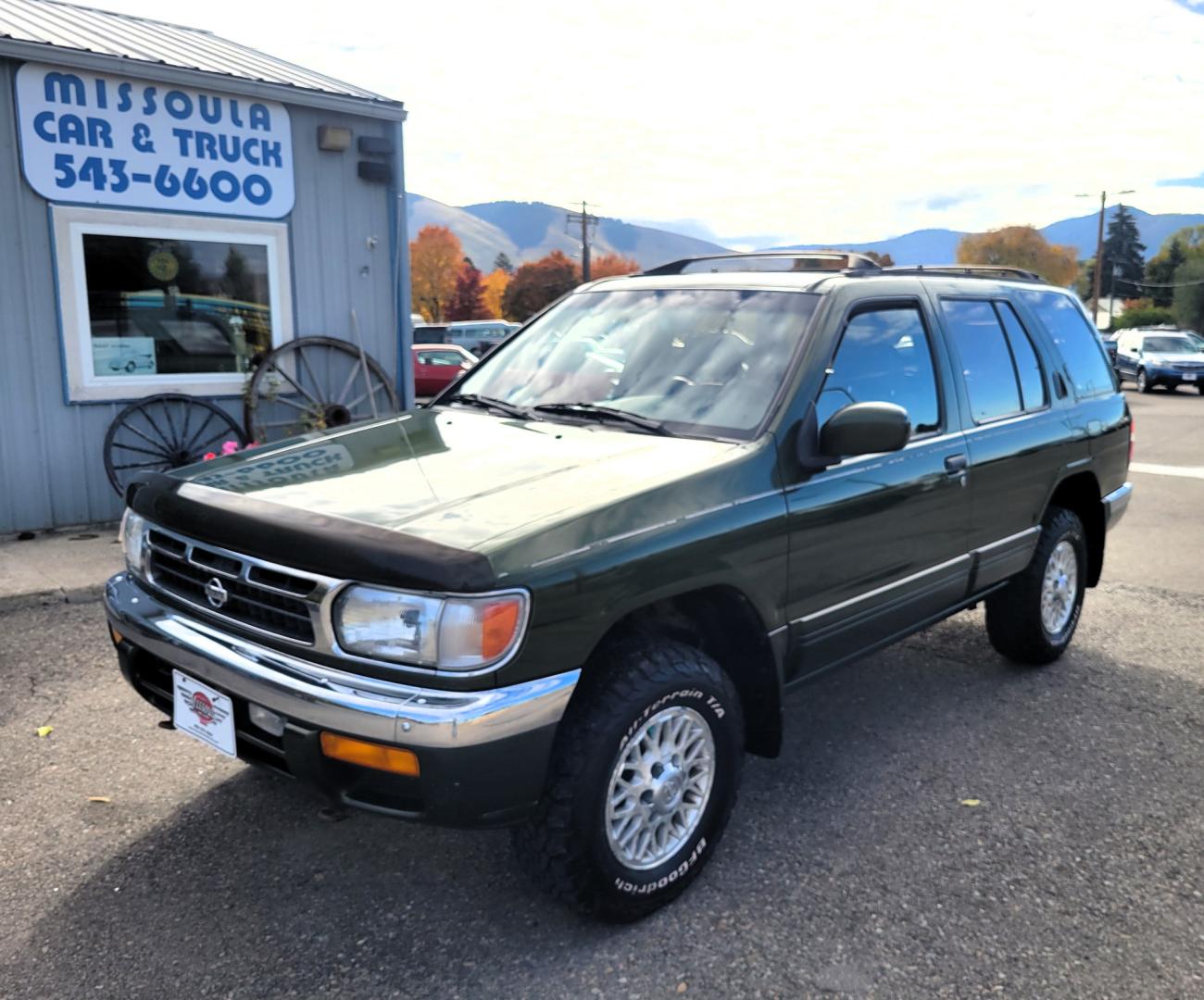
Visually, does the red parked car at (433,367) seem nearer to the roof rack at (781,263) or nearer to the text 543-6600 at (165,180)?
the text 543-6600 at (165,180)

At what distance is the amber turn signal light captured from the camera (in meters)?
2.34

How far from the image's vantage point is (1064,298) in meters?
5.20

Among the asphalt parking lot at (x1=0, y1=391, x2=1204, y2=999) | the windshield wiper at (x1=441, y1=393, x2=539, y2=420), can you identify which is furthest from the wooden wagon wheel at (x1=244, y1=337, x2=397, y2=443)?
the windshield wiper at (x1=441, y1=393, x2=539, y2=420)

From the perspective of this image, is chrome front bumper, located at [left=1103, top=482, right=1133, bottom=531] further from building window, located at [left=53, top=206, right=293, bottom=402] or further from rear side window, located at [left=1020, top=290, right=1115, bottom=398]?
building window, located at [left=53, top=206, right=293, bottom=402]

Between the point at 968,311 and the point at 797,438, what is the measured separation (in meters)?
1.56

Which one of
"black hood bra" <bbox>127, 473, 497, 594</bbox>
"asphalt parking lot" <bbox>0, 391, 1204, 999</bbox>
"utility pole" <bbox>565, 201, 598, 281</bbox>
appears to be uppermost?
"utility pole" <bbox>565, 201, 598, 281</bbox>

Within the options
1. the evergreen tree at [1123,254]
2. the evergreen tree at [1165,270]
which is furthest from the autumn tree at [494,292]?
the evergreen tree at [1123,254]

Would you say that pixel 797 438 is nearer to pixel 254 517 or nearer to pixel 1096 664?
pixel 254 517

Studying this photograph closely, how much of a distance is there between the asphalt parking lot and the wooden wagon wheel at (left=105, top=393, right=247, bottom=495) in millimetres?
3334

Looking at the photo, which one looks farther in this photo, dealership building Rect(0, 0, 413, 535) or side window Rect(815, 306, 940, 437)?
dealership building Rect(0, 0, 413, 535)

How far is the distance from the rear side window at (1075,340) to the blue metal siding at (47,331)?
19.5 feet

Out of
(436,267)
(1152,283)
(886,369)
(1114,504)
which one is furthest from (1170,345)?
(436,267)

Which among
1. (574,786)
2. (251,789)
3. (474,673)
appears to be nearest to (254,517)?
(474,673)

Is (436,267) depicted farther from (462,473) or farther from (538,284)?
(462,473)
